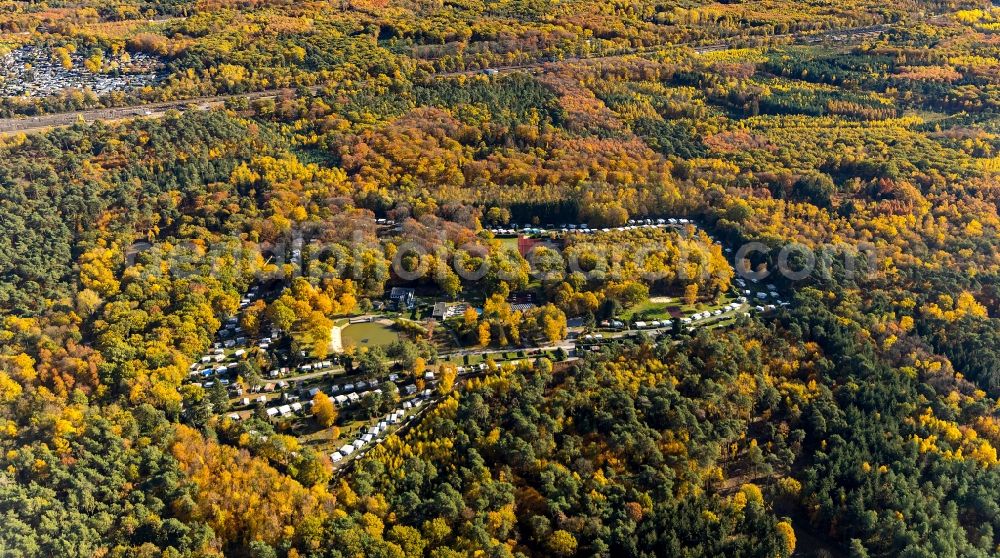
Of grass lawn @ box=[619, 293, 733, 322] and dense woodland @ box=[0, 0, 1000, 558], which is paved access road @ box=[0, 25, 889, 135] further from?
grass lawn @ box=[619, 293, 733, 322]

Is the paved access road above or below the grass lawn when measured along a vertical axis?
above

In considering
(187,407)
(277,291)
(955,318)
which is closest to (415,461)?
(187,407)

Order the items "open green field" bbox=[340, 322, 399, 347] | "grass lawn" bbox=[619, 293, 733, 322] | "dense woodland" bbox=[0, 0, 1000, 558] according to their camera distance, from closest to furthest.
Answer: "dense woodland" bbox=[0, 0, 1000, 558] → "open green field" bbox=[340, 322, 399, 347] → "grass lawn" bbox=[619, 293, 733, 322]

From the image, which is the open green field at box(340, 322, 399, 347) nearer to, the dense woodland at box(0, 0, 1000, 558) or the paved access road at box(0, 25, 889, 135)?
the dense woodland at box(0, 0, 1000, 558)

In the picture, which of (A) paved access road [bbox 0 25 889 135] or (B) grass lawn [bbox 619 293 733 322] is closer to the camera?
(B) grass lawn [bbox 619 293 733 322]

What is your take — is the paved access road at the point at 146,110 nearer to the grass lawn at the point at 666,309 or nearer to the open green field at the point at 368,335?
the open green field at the point at 368,335

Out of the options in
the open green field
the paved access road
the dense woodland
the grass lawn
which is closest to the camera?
the dense woodland

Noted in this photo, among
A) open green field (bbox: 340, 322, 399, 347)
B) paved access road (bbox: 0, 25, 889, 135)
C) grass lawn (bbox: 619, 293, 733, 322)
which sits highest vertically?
paved access road (bbox: 0, 25, 889, 135)

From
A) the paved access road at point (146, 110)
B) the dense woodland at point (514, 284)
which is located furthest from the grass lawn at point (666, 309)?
the paved access road at point (146, 110)

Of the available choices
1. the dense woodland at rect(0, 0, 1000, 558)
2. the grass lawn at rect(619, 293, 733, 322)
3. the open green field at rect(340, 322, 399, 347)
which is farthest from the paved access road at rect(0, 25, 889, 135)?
the grass lawn at rect(619, 293, 733, 322)

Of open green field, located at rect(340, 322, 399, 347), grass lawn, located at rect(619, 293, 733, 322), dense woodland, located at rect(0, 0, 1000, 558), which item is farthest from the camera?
grass lawn, located at rect(619, 293, 733, 322)

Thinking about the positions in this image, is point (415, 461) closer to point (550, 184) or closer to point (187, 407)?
point (187, 407)
